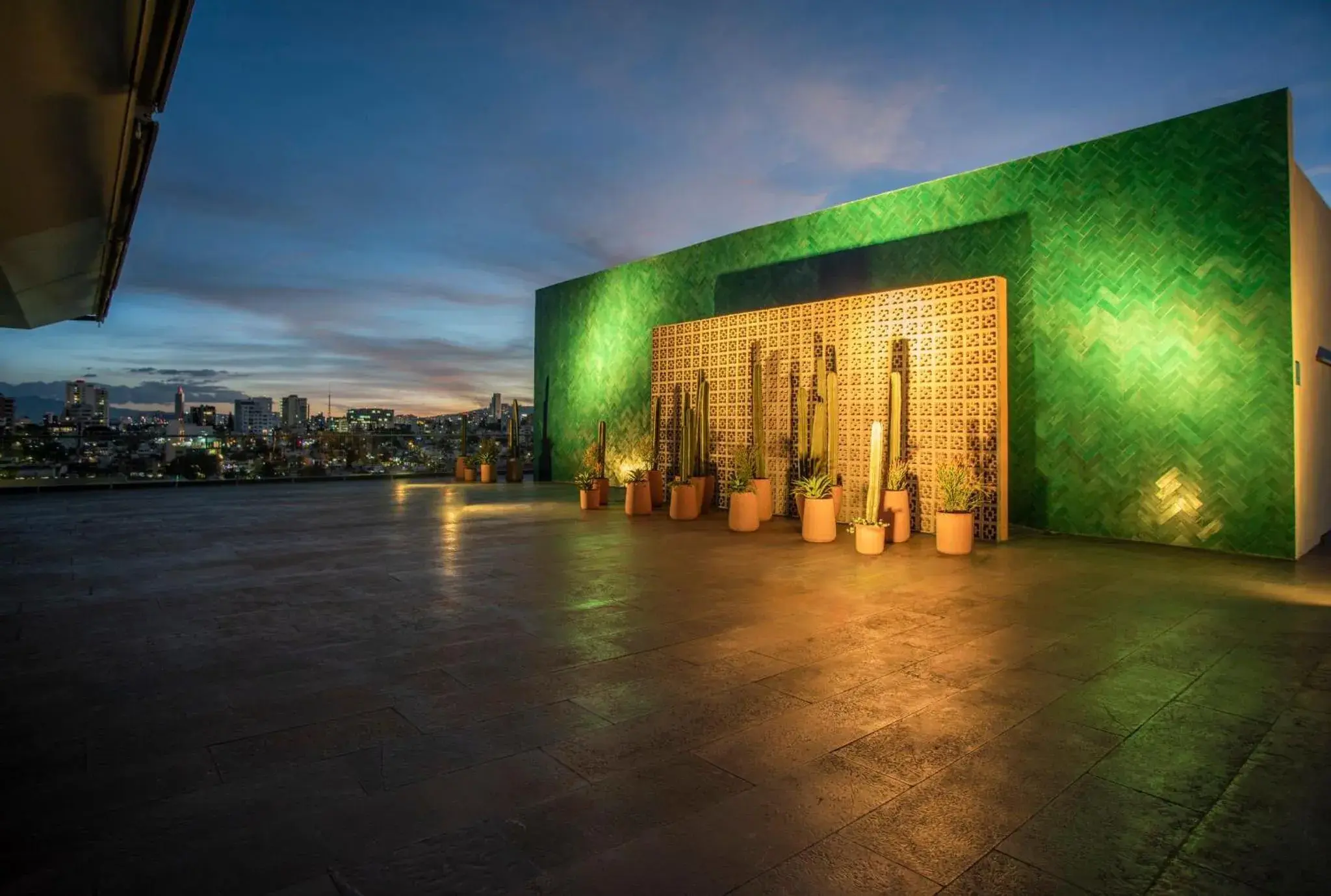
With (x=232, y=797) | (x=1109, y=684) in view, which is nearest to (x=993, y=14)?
(x=1109, y=684)

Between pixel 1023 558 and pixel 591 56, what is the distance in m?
7.36

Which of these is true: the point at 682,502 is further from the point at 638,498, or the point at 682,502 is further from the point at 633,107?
the point at 633,107

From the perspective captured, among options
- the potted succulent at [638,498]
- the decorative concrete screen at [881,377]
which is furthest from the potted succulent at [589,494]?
the decorative concrete screen at [881,377]

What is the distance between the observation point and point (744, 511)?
7.20 metres

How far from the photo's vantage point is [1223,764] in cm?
202

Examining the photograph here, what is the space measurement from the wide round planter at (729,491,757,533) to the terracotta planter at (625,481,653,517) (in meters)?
1.68

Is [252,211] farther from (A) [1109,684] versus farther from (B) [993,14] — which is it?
(A) [1109,684]

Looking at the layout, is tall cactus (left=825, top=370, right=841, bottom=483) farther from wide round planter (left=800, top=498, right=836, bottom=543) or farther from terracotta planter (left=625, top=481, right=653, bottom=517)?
terracotta planter (left=625, top=481, right=653, bottom=517)

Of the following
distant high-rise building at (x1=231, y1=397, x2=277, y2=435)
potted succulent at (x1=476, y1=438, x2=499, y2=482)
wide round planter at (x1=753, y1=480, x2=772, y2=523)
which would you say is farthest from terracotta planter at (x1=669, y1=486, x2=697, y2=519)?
distant high-rise building at (x1=231, y1=397, x2=277, y2=435)

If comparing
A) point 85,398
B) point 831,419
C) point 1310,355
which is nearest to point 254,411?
point 85,398

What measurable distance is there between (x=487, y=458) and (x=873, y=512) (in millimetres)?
9871

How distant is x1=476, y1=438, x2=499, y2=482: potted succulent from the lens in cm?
1386

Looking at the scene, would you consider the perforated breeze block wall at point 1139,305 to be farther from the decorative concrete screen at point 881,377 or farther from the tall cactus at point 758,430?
the tall cactus at point 758,430

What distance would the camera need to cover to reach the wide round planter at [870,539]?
5.84m
